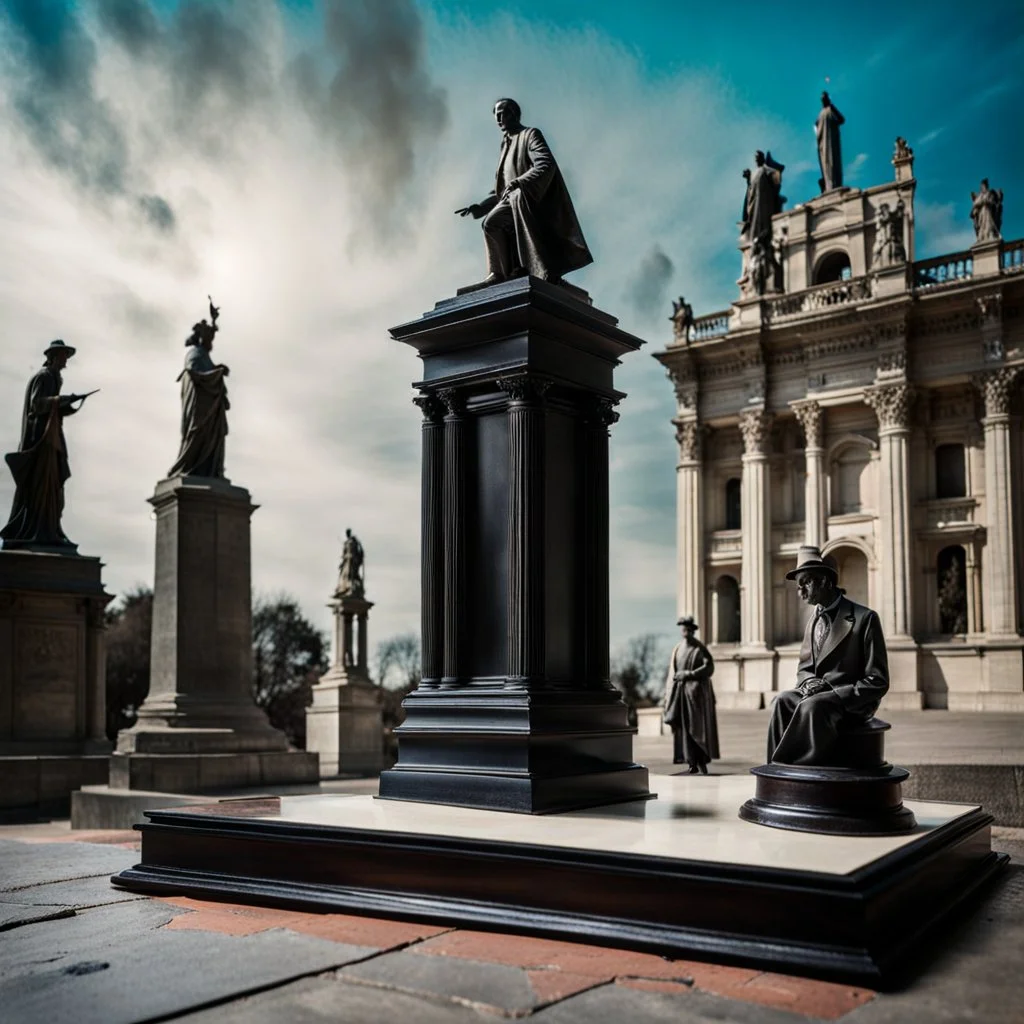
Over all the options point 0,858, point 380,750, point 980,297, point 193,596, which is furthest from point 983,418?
point 0,858

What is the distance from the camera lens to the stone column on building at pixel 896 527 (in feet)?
118

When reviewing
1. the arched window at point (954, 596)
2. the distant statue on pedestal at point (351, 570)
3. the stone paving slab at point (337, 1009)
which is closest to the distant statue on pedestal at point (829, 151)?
the arched window at point (954, 596)

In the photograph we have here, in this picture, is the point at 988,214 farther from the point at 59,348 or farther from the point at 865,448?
the point at 59,348

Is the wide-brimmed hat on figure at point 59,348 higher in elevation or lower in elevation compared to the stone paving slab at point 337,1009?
higher

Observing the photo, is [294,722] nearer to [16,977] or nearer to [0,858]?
[0,858]

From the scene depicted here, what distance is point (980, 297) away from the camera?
36281mm

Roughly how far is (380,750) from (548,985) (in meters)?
28.4

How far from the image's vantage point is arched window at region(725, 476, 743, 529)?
139ft

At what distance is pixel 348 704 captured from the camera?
32.5 metres

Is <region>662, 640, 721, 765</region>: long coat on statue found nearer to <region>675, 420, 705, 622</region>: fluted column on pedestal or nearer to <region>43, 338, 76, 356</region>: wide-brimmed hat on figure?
<region>43, 338, 76, 356</region>: wide-brimmed hat on figure

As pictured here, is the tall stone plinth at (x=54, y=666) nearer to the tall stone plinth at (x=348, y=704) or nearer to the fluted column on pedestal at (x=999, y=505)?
the tall stone plinth at (x=348, y=704)

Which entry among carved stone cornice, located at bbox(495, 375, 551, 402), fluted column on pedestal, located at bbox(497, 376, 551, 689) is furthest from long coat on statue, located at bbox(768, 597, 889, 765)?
carved stone cornice, located at bbox(495, 375, 551, 402)

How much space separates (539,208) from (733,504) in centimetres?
3517

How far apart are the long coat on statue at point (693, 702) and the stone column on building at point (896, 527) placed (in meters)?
Answer: 23.1
